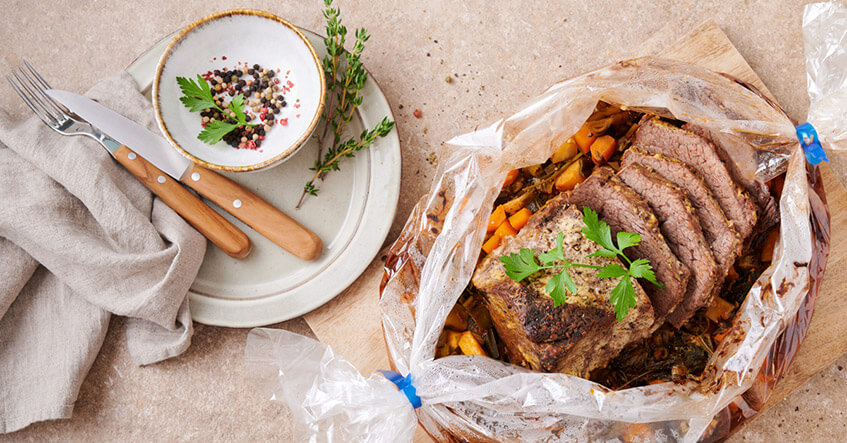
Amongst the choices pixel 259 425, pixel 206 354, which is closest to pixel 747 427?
pixel 259 425

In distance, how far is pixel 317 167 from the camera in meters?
2.14

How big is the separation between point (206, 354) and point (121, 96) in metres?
1.00

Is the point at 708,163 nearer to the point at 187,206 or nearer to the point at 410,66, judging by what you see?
the point at 410,66

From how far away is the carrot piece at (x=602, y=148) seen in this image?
1.96 meters

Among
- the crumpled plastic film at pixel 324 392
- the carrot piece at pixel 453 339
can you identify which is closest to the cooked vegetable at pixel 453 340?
the carrot piece at pixel 453 339

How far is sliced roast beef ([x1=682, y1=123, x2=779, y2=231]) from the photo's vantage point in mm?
1777

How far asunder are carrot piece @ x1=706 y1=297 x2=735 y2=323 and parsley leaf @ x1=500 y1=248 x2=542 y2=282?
2.21 feet

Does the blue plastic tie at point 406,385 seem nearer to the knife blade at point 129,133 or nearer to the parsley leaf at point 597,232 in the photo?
the parsley leaf at point 597,232

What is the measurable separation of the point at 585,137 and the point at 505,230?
42 centimetres

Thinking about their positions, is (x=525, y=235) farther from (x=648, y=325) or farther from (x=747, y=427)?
(x=747, y=427)

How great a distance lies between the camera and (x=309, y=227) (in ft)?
7.25

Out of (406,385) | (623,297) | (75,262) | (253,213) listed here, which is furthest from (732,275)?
(75,262)

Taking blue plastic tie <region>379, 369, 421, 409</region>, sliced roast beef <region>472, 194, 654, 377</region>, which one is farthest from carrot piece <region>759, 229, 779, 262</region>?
blue plastic tie <region>379, 369, 421, 409</region>

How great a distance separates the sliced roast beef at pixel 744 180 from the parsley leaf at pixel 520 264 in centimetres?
67
